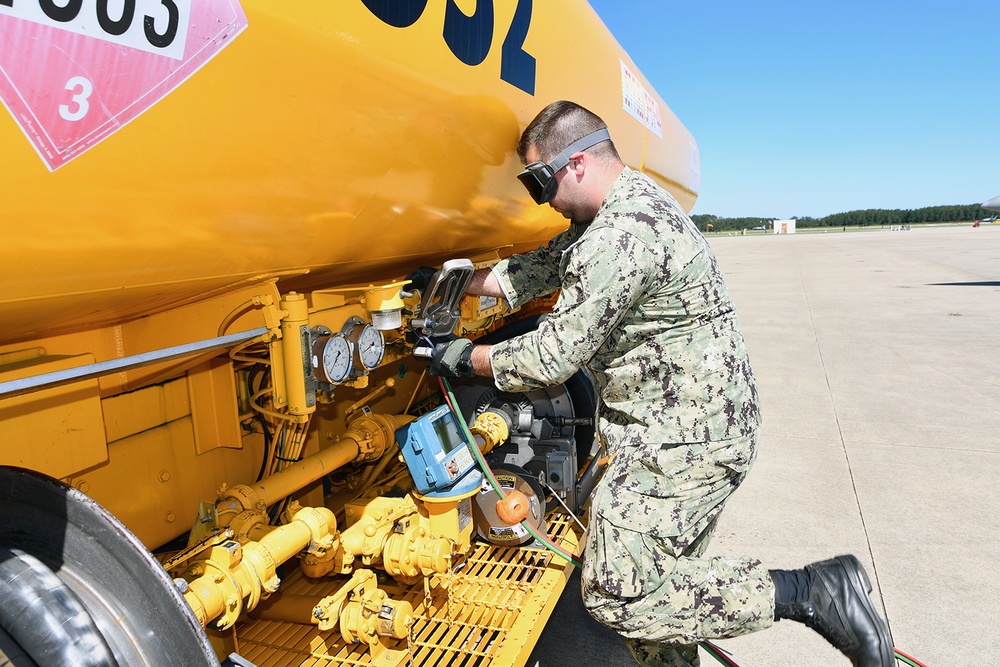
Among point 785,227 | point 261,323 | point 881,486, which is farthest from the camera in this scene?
point 785,227

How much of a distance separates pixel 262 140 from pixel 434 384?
272 cm

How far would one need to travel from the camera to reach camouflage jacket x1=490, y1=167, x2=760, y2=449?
6.48 feet

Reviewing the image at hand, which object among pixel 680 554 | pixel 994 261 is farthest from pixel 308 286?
pixel 994 261

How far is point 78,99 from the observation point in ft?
3.25

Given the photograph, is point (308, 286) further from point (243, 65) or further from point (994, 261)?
point (994, 261)

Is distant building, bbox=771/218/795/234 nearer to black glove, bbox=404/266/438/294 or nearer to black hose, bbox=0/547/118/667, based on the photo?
black glove, bbox=404/266/438/294

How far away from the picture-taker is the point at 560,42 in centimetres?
278

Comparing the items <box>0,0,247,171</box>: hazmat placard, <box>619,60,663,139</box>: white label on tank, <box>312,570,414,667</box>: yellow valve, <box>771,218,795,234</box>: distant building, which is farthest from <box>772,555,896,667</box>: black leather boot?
<box>771,218,795,234</box>: distant building

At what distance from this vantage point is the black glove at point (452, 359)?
2188mm

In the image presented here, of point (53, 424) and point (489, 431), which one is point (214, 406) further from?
point (489, 431)

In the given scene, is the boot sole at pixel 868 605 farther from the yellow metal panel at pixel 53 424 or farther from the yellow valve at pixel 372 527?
the yellow metal panel at pixel 53 424

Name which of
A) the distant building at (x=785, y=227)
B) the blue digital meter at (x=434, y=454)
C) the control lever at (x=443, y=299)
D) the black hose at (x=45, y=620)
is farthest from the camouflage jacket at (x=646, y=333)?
the distant building at (x=785, y=227)

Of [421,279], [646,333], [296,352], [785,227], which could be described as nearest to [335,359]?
[296,352]

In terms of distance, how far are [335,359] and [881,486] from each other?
154 inches
